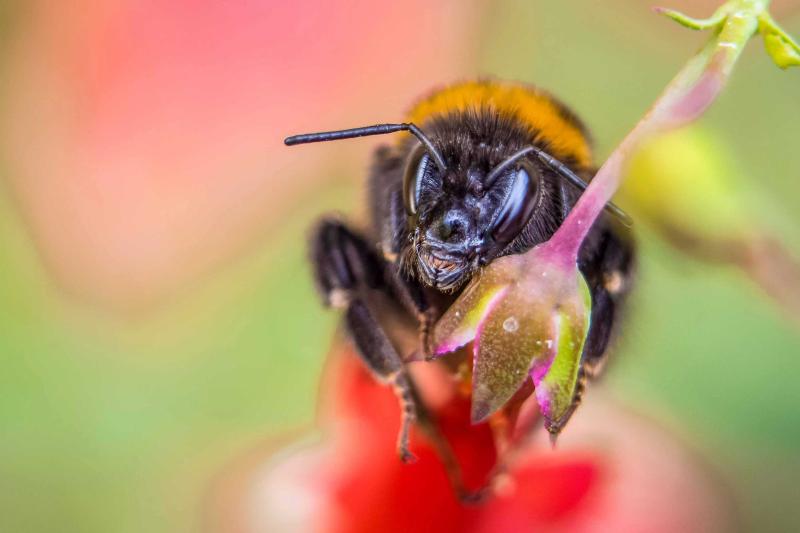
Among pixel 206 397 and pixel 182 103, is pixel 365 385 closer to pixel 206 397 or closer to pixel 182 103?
pixel 206 397

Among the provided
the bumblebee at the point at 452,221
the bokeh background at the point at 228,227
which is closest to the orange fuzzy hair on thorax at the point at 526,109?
the bumblebee at the point at 452,221

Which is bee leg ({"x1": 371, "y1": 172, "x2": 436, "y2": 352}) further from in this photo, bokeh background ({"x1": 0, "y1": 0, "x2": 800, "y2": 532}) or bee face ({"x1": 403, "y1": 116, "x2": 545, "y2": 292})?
bokeh background ({"x1": 0, "y1": 0, "x2": 800, "y2": 532})

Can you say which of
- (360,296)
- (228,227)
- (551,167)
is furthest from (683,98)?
(228,227)

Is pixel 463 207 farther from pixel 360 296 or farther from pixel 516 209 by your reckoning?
pixel 360 296

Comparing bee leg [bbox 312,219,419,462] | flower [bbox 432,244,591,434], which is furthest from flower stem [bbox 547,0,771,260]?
bee leg [bbox 312,219,419,462]

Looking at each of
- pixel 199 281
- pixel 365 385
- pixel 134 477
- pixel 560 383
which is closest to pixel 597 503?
pixel 365 385

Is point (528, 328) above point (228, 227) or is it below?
above

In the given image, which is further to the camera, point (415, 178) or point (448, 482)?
point (448, 482)
